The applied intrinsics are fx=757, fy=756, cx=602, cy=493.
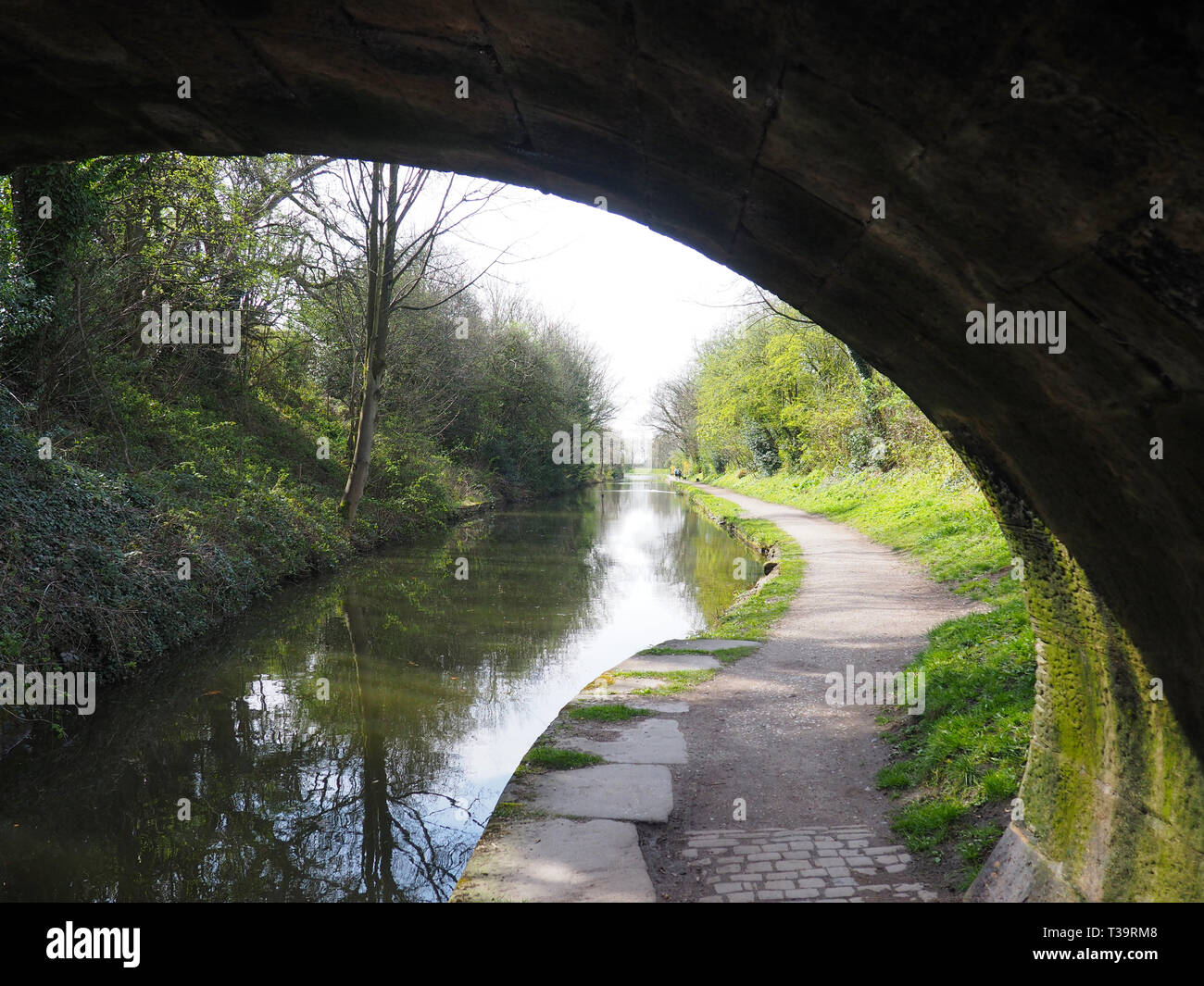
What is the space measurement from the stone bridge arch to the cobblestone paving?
755 mm

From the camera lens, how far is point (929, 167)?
1725 millimetres

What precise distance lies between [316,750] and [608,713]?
2358mm

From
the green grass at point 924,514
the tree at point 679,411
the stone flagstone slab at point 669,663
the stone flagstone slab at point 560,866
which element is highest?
the tree at point 679,411

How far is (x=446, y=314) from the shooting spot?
25156 millimetres

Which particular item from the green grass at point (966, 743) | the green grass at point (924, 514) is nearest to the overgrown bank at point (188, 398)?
the green grass at point (966, 743)

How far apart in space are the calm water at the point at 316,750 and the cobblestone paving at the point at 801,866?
63.6 inches

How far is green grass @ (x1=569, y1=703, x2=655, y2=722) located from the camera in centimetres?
575

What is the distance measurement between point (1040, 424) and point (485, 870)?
2969 mm

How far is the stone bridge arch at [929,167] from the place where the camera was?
1477 mm

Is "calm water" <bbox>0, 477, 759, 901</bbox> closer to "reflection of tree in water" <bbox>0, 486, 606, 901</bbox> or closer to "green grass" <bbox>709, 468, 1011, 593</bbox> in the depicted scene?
"reflection of tree in water" <bbox>0, 486, 606, 901</bbox>

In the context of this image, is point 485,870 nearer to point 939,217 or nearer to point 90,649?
point 939,217

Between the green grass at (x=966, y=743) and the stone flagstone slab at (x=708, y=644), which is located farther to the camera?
the stone flagstone slab at (x=708, y=644)

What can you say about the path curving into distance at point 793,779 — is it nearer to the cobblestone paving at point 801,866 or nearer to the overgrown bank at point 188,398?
the cobblestone paving at point 801,866

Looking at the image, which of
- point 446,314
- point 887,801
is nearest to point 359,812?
point 887,801
